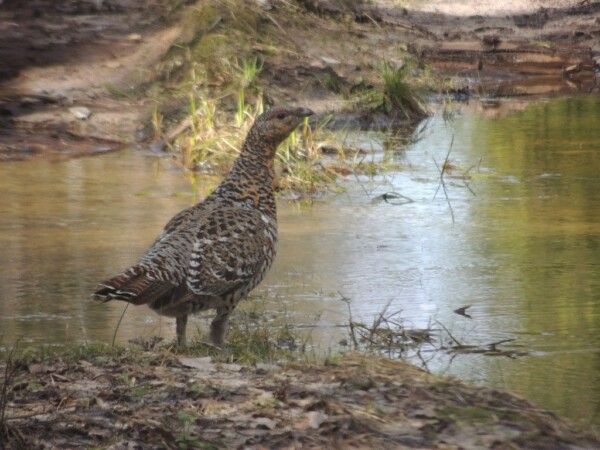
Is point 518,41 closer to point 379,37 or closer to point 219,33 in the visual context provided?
point 379,37

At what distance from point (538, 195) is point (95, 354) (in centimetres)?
687

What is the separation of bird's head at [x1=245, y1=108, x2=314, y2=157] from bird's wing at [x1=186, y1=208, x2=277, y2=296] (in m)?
0.71

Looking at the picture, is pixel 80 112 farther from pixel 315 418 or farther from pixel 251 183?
pixel 315 418

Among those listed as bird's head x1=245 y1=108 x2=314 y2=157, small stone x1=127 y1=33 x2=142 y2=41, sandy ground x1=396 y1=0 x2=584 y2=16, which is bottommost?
bird's head x1=245 y1=108 x2=314 y2=157

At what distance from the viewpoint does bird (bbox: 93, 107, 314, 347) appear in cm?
760

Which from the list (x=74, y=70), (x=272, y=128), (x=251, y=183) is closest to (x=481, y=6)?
(x=74, y=70)

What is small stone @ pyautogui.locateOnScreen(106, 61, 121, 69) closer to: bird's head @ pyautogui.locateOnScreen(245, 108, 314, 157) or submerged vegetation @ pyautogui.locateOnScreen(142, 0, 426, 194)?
submerged vegetation @ pyautogui.locateOnScreen(142, 0, 426, 194)

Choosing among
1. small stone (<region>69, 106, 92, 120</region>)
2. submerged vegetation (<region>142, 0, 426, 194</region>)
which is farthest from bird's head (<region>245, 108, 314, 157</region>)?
small stone (<region>69, 106, 92, 120</region>)

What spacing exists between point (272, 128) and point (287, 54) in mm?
10253

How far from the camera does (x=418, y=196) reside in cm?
1322

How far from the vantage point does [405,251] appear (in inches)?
434

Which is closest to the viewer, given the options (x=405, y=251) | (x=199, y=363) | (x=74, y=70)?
(x=199, y=363)

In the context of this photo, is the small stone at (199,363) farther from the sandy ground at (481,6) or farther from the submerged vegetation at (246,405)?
the sandy ground at (481,6)

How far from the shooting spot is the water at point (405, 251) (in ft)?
28.1
